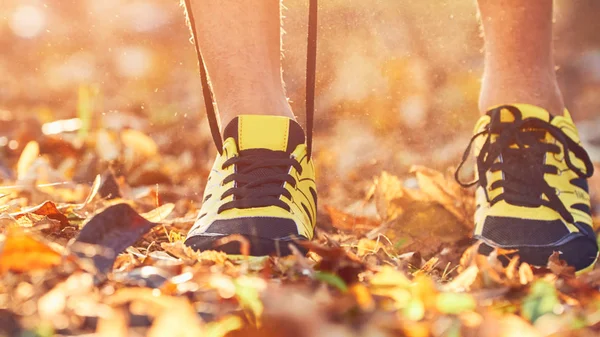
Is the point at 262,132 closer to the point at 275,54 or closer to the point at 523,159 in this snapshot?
the point at 275,54

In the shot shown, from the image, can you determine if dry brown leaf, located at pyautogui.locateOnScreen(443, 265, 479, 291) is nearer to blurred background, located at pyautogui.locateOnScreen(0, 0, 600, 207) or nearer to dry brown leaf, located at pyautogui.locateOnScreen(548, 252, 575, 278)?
dry brown leaf, located at pyautogui.locateOnScreen(548, 252, 575, 278)

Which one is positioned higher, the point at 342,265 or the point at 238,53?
the point at 238,53

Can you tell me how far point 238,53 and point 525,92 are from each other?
685mm

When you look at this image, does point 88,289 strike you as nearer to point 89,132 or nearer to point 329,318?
point 329,318

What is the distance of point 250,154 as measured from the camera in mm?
1439

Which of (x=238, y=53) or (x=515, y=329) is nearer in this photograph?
(x=515, y=329)

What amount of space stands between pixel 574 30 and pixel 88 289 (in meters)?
3.19

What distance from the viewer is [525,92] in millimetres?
1604

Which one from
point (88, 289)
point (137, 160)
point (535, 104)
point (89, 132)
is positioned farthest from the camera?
point (89, 132)

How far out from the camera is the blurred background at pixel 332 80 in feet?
9.46

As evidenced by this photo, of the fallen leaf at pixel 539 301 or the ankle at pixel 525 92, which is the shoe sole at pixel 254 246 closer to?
the fallen leaf at pixel 539 301

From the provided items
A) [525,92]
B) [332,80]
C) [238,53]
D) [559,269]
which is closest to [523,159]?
[525,92]

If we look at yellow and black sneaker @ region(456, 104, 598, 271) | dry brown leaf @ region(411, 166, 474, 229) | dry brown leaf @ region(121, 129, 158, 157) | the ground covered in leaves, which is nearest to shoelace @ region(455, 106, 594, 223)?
yellow and black sneaker @ region(456, 104, 598, 271)

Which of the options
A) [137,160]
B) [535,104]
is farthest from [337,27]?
[535,104]
